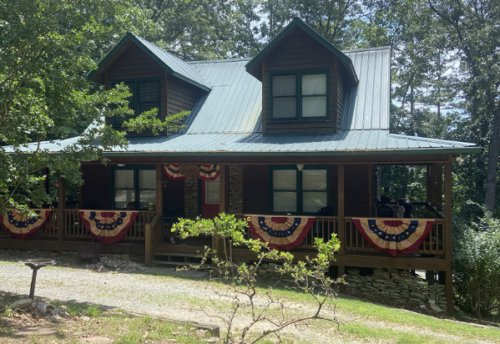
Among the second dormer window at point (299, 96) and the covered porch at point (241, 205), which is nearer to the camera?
the covered porch at point (241, 205)

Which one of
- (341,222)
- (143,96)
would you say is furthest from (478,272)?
(143,96)

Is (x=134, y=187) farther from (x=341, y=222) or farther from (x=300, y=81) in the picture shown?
(x=341, y=222)

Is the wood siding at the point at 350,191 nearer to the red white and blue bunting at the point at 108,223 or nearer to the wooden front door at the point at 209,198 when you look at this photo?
the wooden front door at the point at 209,198

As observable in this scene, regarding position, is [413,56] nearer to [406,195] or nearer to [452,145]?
[406,195]

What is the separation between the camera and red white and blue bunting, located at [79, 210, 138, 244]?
12102 millimetres

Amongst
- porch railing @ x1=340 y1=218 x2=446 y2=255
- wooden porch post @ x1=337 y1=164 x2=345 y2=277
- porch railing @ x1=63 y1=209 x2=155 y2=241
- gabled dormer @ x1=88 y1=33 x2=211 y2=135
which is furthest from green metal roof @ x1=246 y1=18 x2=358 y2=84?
porch railing @ x1=63 y1=209 x2=155 y2=241

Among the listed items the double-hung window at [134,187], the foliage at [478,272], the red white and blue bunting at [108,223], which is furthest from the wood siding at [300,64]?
the red white and blue bunting at [108,223]

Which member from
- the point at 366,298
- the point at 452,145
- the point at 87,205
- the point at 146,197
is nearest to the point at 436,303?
the point at 366,298

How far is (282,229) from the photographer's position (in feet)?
35.7

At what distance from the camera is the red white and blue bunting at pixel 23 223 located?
1262 cm

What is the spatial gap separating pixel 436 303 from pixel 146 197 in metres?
9.27

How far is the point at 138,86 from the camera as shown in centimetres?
1427

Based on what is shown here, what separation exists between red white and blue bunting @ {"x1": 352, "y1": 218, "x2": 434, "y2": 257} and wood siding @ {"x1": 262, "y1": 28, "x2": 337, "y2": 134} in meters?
3.48

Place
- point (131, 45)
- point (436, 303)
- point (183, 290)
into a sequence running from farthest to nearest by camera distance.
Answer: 1. point (131, 45)
2. point (436, 303)
3. point (183, 290)
